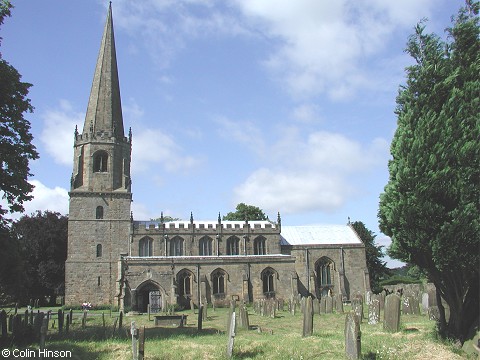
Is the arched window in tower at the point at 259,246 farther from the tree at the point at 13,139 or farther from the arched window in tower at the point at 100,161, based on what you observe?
the tree at the point at 13,139

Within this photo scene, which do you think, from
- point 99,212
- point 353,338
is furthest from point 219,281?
point 353,338

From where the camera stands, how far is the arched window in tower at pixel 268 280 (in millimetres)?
36281

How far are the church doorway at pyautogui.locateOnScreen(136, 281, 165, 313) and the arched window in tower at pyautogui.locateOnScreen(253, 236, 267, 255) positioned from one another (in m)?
10.6

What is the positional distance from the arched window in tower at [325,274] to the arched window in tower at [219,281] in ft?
30.7

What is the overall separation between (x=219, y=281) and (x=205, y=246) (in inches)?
199

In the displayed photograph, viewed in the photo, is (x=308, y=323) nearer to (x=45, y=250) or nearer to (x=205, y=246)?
(x=205, y=246)

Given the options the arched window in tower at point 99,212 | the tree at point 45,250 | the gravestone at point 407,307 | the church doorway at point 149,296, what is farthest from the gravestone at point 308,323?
the tree at point 45,250

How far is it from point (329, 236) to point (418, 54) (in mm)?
34087

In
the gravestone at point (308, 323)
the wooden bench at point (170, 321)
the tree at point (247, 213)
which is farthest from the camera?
the tree at point (247, 213)

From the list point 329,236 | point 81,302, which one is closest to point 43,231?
point 81,302

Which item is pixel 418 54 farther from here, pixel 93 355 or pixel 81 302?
pixel 81 302

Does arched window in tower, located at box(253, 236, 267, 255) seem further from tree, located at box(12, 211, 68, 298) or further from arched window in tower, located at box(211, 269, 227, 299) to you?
tree, located at box(12, 211, 68, 298)

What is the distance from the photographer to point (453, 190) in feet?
32.1

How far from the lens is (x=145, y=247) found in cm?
3844
